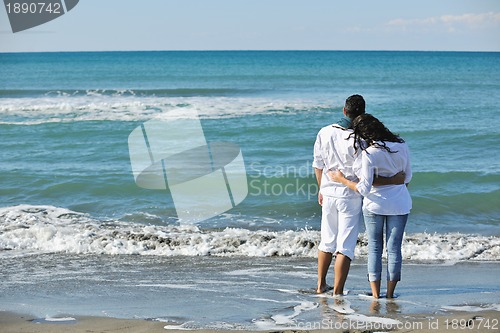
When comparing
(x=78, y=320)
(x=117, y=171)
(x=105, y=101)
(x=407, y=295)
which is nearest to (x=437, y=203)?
(x=407, y=295)

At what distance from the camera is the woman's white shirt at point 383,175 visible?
5395 mm

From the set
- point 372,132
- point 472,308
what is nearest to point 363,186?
point 372,132

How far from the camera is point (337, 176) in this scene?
5641 millimetres

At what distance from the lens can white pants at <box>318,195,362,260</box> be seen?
5.67m

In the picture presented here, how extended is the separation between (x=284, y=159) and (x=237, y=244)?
20.1ft

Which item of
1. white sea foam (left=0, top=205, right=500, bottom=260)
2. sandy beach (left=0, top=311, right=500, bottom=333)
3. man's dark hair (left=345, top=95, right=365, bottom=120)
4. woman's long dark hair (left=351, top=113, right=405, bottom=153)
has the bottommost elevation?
white sea foam (left=0, top=205, right=500, bottom=260)

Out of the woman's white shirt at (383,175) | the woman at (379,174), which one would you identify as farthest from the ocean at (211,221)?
the woman's white shirt at (383,175)

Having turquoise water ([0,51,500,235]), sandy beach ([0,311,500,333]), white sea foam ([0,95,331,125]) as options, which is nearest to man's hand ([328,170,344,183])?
sandy beach ([0,311,500,333])

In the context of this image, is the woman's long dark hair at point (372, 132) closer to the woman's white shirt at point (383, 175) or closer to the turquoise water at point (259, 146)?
the woman's white shirt at point (383, 175)

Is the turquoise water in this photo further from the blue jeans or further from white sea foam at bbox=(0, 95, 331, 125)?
the blue jeans

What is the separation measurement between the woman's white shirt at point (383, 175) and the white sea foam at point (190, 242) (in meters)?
2.53

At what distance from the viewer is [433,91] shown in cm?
3125

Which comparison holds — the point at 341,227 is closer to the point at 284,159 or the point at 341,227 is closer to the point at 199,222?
the point at 199,222

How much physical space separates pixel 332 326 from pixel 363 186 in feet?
3.60
